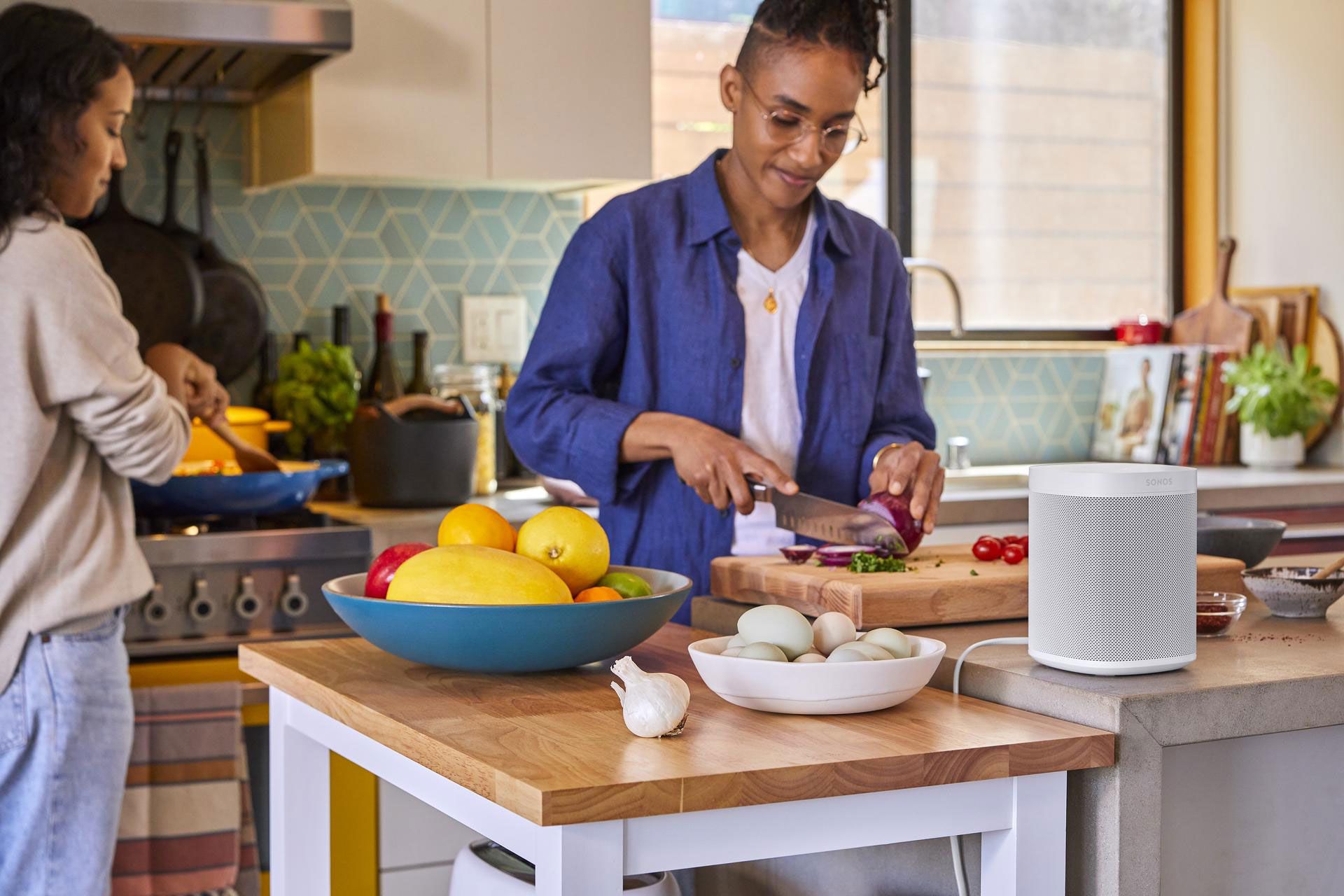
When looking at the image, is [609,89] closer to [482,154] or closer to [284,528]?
[482,154]

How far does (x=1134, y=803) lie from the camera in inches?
44.7

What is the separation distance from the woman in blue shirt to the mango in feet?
1.63

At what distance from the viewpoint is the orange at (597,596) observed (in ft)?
4.22

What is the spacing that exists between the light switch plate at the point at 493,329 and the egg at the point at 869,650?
2260 millimetres

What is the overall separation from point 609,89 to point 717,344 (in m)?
1.30

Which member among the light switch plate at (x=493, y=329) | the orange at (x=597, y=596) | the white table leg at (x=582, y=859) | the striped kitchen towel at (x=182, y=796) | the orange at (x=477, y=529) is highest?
the light switch plate at (x=493, y=329)

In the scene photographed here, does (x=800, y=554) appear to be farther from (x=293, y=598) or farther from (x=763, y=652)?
(x=293, y=598)

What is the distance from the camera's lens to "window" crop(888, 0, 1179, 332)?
3.93 metres

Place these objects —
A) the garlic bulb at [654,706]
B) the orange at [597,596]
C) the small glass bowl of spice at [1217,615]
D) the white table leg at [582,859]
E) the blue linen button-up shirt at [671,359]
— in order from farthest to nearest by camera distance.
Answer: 1. the blue linen button-up shirt at [671,359]
2. the small glass bowl of spice at [1217,615]
3. the orange at [597,596]
4. the garlic bulb at [654,706]
5. the white table leg at [582,859]

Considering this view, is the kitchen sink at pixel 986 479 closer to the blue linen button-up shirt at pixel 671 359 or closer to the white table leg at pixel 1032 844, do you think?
the blue linen button-up shirt at pixel 671 359

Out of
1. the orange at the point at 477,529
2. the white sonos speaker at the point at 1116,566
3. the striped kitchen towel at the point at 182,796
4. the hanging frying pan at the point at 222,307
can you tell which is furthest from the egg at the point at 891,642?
the hanging frying pan at the point at 222,307

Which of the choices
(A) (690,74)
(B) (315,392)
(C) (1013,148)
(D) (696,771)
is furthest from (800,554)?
(C) (1013,148)

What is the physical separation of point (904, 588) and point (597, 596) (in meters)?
0.33

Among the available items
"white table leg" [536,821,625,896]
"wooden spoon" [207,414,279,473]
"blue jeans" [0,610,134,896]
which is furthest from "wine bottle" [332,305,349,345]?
"white table leg" [536,821,625,896]
